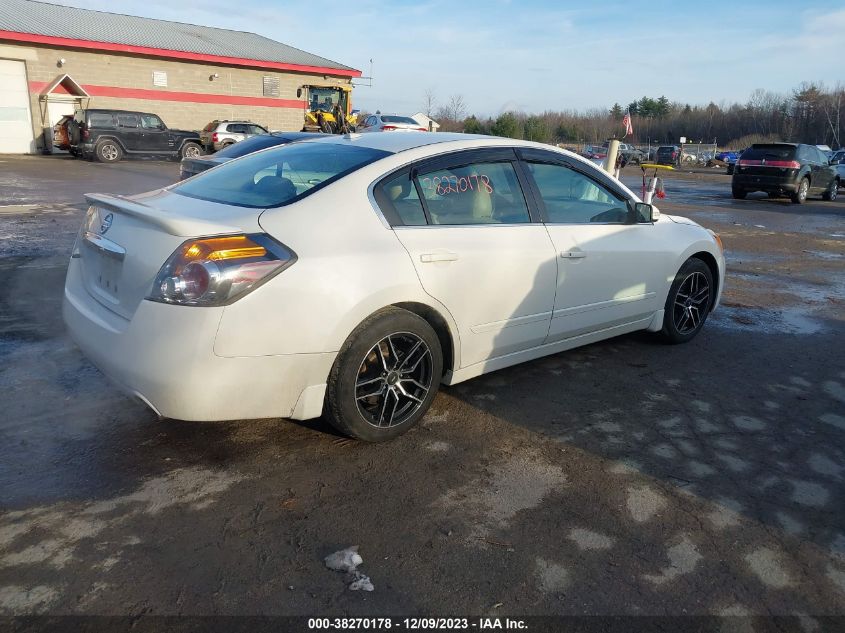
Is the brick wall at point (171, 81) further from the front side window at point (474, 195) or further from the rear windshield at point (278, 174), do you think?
the front side window at point (474, 195)

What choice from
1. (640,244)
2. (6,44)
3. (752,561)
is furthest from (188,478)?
(6,44)

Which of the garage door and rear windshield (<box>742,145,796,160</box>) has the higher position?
the garage door

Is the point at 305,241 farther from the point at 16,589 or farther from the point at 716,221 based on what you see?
the point at 716,221

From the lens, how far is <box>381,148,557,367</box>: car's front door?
3547 mm

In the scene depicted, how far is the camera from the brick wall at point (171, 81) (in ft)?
86.5

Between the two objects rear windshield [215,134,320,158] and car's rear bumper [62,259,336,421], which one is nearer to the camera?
car's rear bumper [62,259,336,421]

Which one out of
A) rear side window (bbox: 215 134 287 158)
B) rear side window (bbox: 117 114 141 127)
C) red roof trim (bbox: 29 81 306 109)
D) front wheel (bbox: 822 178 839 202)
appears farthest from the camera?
red roof trim (bbox: 29 81 306 109)

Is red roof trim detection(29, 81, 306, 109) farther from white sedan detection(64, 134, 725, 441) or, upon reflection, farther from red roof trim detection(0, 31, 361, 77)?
white sedan detection(64, 134, 725, 441)

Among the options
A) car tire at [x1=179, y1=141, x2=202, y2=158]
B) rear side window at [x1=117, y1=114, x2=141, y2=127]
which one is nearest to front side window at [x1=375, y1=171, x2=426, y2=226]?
rear side window at [x1=117, y1=114, x2=141, y2=127]

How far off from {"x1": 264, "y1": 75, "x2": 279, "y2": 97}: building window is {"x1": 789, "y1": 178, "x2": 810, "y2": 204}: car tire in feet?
Result: 79.6

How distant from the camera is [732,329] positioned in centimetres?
591

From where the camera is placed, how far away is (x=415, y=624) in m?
2.27

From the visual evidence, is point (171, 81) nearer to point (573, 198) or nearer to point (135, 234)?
point (573, 198)

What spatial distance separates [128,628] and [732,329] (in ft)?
17.3
